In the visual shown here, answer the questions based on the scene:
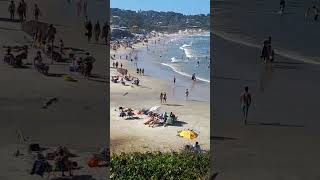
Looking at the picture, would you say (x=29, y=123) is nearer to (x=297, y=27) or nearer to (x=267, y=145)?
(x=267, y=145)

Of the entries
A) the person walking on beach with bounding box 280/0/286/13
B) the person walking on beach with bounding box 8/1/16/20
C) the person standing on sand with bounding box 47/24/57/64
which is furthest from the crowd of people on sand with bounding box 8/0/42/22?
the person walking on beach with bounding box 280/0/286/13

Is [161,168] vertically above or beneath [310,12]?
beneath

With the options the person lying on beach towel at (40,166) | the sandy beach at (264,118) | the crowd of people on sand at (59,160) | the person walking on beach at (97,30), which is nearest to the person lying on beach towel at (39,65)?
the person walking on beach at (97,30)

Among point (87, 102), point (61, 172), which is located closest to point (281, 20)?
point (87, 102)

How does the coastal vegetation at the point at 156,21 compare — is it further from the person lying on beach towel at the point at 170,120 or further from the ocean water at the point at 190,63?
the person lying on beach towel at the point at 170,120

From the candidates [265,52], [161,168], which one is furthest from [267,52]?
[161,168]

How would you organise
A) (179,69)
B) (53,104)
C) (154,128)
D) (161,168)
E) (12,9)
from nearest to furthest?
(12,9)
(53,104)
(161,168)
(154,128)
(179,69)

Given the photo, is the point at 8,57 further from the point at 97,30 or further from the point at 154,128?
the point at 154,128
